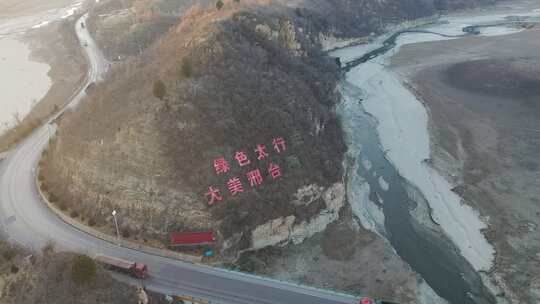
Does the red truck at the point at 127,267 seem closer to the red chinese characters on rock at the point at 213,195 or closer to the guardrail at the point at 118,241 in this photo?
the guardrail at the point at 118,241

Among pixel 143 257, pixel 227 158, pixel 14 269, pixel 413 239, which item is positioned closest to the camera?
pixel 14 269

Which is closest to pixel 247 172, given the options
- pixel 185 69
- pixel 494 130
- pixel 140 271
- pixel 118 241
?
pixel 185 69

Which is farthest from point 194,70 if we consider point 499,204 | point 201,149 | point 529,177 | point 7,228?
point 529,177

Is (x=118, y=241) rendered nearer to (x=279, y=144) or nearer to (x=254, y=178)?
(x=254, y=178)

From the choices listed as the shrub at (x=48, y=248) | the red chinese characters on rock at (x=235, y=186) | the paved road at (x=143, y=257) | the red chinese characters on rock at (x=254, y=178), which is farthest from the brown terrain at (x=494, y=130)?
the shrub at (x=48, y=248)

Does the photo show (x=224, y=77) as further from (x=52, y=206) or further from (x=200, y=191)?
(x=52, y=206)

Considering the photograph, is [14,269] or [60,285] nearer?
[60,285]
